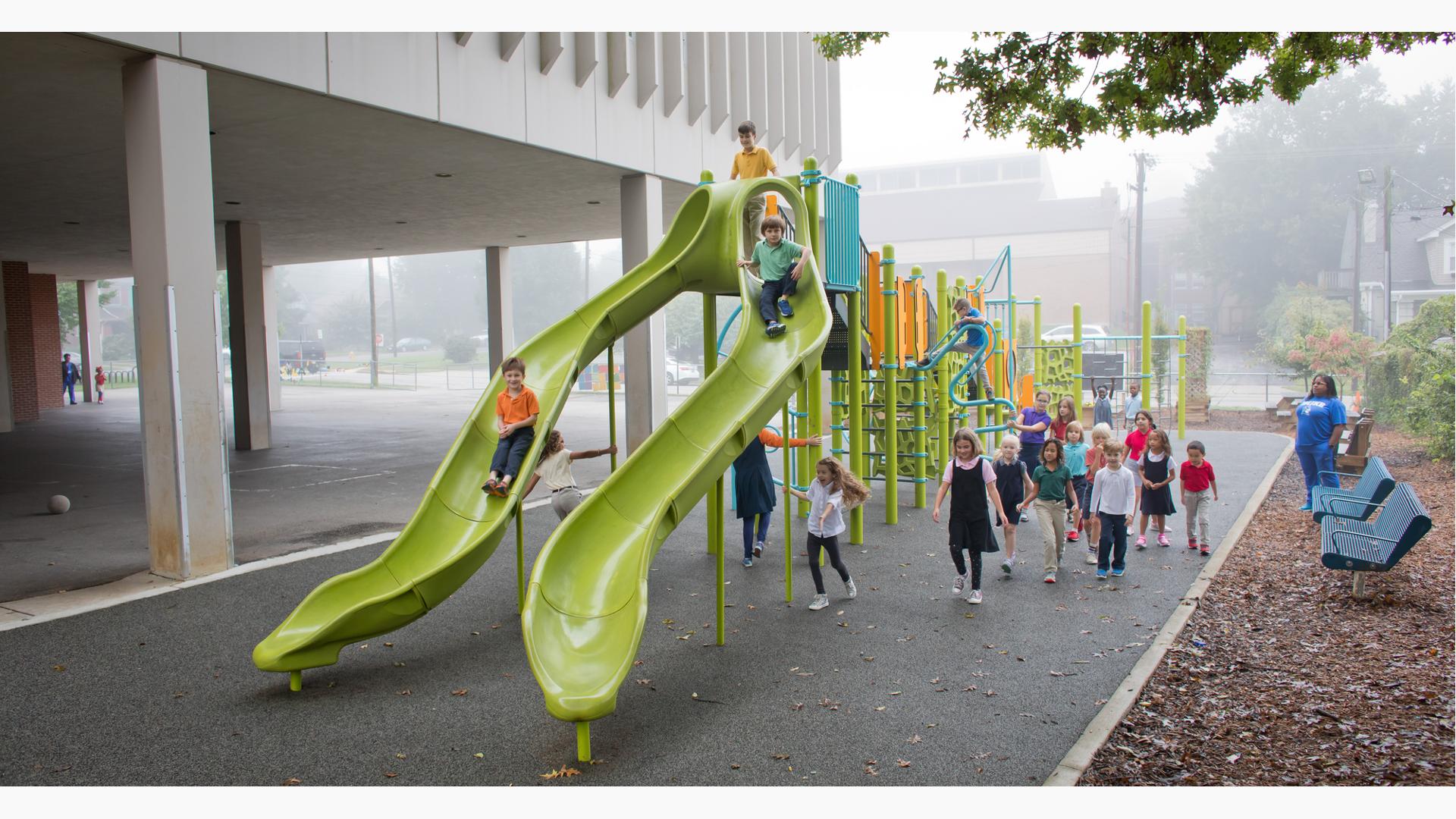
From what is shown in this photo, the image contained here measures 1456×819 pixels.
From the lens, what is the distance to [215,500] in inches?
368

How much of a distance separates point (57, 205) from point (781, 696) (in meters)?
19.0

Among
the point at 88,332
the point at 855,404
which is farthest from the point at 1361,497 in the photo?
the point at 88,332

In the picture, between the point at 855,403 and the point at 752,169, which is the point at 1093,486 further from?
the point at 752,169

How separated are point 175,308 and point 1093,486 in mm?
8624

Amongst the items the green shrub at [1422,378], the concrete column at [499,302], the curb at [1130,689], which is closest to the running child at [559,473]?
the curb at [1130,689]

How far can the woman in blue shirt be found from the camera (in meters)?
11.3

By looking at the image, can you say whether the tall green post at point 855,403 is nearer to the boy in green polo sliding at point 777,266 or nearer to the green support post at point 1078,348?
the boy in green polo sliding at point 777,266

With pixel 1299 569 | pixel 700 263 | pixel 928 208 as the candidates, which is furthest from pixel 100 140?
pixel 928 208

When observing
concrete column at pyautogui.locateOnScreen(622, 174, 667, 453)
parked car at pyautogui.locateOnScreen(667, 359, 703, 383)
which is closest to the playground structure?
concrete column at pyautogui.locateOnScreen(622, 174, 667, 453)

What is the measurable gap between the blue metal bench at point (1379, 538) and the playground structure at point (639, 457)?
14.5 feet

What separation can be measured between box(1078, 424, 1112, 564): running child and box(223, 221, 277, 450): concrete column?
16.8 m

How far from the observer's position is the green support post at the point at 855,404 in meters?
10.7

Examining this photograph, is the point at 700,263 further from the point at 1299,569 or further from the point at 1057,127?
the point at 1299,569

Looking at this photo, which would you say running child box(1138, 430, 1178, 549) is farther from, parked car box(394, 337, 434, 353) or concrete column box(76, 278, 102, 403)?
parked car box(394, 337, 434, 353)
